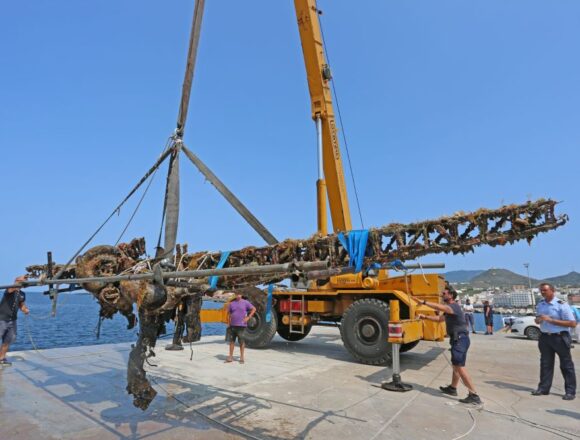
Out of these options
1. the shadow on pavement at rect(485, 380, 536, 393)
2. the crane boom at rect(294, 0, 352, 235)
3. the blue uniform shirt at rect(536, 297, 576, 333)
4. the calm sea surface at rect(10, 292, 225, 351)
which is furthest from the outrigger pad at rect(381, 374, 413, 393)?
the crane boom at rect(294, 0, 352, 235)

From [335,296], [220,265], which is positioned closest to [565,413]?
[220,265]

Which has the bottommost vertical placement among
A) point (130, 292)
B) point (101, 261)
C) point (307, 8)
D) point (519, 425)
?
point (519, 425)

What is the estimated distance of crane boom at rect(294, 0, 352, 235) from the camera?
459 inches

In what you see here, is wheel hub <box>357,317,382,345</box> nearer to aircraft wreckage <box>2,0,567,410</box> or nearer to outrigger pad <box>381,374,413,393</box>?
outrigger pad <box>381,374,413,393</box>

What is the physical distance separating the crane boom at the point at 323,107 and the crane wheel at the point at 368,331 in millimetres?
2747

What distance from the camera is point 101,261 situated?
6426 millimetres

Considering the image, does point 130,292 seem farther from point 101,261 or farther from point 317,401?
point 317,401

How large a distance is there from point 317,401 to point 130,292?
3.33m

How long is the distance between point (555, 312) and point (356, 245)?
454cm

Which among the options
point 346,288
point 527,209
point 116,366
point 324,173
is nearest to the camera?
point 527,209

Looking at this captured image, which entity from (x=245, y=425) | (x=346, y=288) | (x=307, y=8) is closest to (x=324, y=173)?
(x=346, y=288)

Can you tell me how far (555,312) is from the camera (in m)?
6.71

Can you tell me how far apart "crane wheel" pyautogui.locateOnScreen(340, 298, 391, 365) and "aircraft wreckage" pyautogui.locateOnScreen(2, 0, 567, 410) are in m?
2.97

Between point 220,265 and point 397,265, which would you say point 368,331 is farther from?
point 397,265
